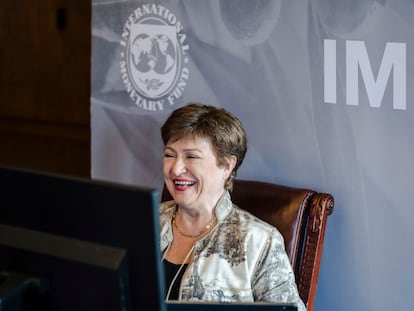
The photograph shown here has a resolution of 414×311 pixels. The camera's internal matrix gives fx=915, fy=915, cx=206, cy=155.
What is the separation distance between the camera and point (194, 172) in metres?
2.59

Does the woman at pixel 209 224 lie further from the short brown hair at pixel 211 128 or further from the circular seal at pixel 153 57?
the circular seal at pixel 153 57

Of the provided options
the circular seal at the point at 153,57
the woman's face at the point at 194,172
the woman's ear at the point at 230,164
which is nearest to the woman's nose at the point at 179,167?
the woman's face at the point at 194,172

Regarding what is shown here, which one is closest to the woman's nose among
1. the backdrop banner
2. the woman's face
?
the woman's face

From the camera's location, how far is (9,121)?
480cm

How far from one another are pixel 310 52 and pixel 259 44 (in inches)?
7.9

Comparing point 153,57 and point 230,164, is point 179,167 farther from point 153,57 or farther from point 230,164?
point 153,57

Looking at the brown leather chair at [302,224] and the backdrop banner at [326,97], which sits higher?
the backdrop banner at [326,97]

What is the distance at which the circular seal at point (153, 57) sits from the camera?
126 inches

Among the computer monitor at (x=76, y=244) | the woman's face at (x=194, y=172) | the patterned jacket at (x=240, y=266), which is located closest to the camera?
the computer monitor at (x=76, y=244)

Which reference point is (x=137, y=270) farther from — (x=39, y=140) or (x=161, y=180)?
(x=39, y=140)

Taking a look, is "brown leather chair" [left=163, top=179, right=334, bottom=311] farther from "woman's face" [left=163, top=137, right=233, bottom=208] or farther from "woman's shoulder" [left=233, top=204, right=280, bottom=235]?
"woman's face" [left=163, top=137, right=233, bottom=208]

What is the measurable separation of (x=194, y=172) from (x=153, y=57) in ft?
2.71

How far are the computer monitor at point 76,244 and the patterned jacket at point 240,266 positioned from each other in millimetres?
1034

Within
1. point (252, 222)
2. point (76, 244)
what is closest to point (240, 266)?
point (252, 222)
